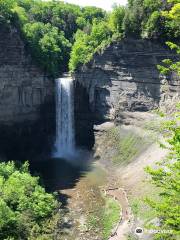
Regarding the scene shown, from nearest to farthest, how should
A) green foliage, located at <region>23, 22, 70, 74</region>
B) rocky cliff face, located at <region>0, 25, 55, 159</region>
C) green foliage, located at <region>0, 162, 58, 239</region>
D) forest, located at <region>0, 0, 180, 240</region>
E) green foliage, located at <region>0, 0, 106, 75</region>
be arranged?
forest, located at <region>0, 0, 180, 240</region>, green foliage, located at <region>0, 162, 58, 239</region>, rocky cliff face, located at <region>0, 25, 55, 159</region>, green foliage, located at <region>0, 0, 106, 75</region>, green foliage, located at <region>23, 22, 70, 74</region>

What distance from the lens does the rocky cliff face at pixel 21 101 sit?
180ft

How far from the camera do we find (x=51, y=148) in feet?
200

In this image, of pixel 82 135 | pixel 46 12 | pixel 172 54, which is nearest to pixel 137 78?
pixel 172 54

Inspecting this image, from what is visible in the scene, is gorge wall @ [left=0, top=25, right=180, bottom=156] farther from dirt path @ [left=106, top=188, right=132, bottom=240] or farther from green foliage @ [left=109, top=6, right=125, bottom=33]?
dirt path @ [left=106, top=188, right=132, bottom=240]

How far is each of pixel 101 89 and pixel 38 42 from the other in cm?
1321

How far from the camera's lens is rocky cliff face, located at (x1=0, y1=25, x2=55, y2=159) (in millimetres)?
54938

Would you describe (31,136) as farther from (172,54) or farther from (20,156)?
(172,54)

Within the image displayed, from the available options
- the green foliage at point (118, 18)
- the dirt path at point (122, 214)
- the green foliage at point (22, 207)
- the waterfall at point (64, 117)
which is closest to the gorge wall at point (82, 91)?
the waterfall at point (64, 117)

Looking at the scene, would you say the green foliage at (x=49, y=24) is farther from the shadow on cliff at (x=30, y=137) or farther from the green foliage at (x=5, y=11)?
the shadow on cliff at (x=30, y=137)

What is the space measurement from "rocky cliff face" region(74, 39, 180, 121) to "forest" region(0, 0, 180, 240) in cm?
151

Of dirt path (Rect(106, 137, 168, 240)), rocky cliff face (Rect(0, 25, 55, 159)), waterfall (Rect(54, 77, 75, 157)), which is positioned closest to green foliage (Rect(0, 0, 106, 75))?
rocky cliff face (Rect(0, 25, 55, 159))

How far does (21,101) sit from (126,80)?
16303mm

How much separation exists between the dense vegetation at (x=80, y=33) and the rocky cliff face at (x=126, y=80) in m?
1.75

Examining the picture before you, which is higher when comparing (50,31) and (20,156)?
(50,31)
